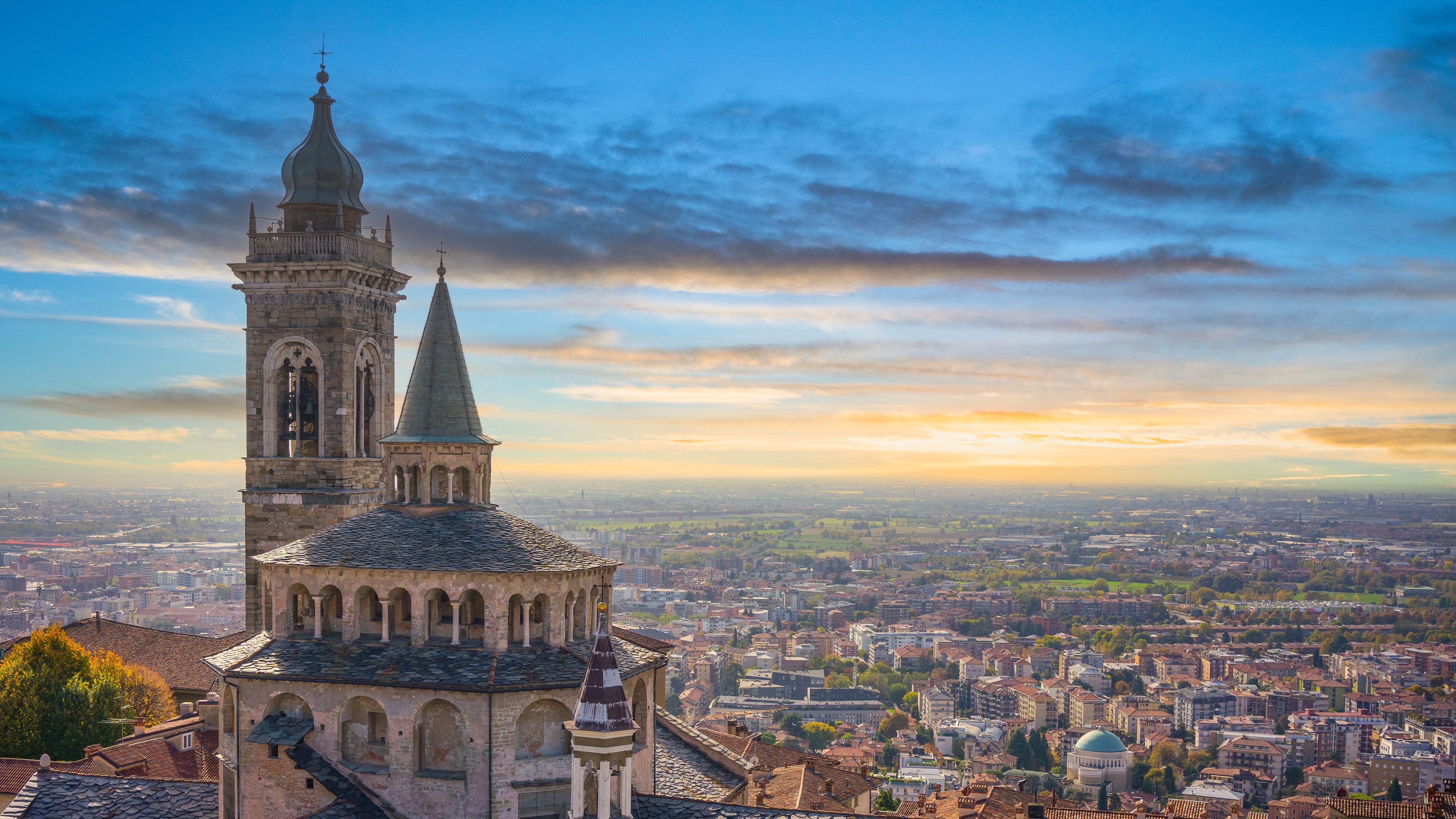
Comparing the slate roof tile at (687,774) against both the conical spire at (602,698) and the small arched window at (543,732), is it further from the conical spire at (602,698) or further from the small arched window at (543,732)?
the conical spire at (602,698)

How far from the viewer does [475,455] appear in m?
28.5

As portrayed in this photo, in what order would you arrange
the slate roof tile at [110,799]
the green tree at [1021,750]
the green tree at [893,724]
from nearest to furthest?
1. the slate roof tile at [110,799]
2. the green tree at [1021,750]
3. the green tree at [893,724]

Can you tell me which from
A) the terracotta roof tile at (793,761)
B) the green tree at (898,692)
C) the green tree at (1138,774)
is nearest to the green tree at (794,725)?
the green tree at (898,692)

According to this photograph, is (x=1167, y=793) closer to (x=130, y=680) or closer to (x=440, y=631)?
(x=130, y=680)

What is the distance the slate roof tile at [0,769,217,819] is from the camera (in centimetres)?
2537

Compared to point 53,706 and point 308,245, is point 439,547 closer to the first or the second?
point 308,245

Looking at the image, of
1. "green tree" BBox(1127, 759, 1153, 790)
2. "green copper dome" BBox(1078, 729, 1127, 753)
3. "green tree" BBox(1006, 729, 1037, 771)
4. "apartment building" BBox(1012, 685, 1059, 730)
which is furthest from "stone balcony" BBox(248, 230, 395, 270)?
"apartment building" BBox(1012, 685, 1059, 730)

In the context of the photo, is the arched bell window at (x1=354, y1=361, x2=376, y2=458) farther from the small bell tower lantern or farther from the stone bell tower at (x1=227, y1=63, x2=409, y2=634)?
the small bell tower lantern

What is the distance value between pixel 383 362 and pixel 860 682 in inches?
6095

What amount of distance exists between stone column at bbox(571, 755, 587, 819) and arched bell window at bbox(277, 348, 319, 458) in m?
20.8

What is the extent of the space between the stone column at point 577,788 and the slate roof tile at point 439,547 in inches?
177

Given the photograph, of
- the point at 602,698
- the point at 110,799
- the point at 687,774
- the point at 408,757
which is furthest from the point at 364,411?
the point at 602,698

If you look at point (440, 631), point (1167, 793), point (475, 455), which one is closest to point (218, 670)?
point (440, 631)

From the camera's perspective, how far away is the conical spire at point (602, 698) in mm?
21703
